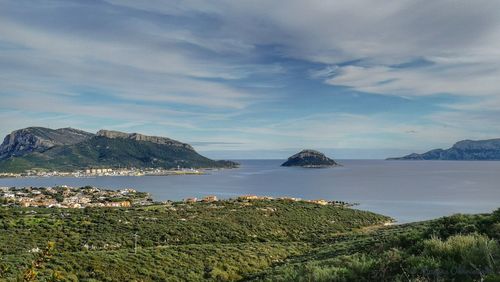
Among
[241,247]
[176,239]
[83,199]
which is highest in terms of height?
[241,247]

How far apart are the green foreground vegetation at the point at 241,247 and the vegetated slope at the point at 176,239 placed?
0.13m

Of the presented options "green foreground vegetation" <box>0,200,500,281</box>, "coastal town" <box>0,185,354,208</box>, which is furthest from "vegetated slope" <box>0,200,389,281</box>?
"coastal town" <box>0,185,354,208</box>

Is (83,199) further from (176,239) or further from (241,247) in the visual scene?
(241,247)

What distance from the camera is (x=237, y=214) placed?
65688mm

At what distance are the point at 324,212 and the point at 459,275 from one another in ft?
238

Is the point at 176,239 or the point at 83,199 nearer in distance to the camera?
the point at 176,239

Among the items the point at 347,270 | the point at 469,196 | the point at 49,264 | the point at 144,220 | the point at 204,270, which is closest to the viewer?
the point at 347,270

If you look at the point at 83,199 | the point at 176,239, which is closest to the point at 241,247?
the point at 176,239

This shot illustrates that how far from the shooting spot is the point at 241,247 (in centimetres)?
3950

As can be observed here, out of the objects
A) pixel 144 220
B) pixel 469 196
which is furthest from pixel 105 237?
pixel 469 196

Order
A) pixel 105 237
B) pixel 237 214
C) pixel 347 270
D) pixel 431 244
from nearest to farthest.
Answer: pixel 347 270 < pixel 431 244 < pixel 105 237 < pixel 237 214

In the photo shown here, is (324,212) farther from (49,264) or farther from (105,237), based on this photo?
(49,264)

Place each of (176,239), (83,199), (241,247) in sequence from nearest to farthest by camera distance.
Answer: (241,247) < (176,239) < (83,199)

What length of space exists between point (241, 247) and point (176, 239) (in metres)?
10.5
